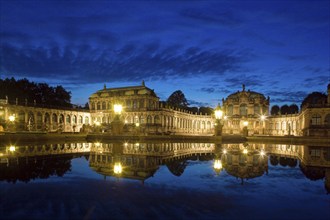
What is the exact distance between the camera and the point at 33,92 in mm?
91562

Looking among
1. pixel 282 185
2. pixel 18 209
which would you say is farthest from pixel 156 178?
pixel 18 209

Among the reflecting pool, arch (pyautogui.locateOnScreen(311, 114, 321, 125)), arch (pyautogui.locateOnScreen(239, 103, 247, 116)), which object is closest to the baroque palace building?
arch (pyautogui.locateOnScreen(239, 103, 247, 116))

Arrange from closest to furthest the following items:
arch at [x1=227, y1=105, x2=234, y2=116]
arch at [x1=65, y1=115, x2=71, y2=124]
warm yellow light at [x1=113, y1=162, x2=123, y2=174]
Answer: warm yellow light at [x1=113, y1=162, x2=123, y2=174] → arch at [x1=65, y1=115, x2=71, y2=124] → arch at [x1=227, y1=105, x2=234, y2=116]

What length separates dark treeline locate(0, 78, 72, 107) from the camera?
77500 mm

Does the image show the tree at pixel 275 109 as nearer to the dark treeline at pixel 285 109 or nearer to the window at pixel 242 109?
Result: the dark treeline at pixel 285 109

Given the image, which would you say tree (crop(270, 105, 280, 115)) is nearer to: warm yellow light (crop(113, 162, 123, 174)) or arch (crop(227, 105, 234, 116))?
arch (crop(227, 105, 234, 116))

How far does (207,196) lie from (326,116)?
57.4 m

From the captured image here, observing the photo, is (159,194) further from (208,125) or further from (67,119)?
(208,125)

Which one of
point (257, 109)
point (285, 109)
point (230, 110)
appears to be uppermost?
point (285, 109)

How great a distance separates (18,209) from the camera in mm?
5812

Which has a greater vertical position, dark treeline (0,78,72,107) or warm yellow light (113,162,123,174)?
dark treeline (0,78,72,107)

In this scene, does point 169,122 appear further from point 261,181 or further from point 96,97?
point 261,181

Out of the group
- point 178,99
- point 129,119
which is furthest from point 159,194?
point 178,99

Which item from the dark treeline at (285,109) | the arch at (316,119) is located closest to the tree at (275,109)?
the dark treeline at (285,109)
